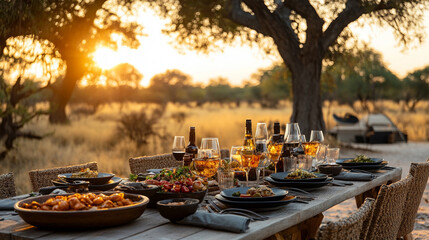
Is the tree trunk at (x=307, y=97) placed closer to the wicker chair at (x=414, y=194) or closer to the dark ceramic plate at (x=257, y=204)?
the wicker chair at (x=414, y=194)

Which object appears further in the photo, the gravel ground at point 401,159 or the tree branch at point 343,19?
the tree branch at point 343,19

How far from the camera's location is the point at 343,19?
10930mm

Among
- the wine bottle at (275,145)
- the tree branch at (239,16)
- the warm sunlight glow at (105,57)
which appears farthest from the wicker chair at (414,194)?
the warm sunlight glow at (105,57)

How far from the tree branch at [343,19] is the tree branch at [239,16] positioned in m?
1.32

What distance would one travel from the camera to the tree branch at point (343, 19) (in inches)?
423

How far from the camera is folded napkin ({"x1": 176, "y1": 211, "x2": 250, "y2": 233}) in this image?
2.24 meters

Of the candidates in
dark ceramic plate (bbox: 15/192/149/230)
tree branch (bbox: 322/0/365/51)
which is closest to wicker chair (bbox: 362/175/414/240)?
dark ceramic plate (bbox: 15/192/149/230)

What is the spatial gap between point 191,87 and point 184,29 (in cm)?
3709

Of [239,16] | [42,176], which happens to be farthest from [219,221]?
[239,16]

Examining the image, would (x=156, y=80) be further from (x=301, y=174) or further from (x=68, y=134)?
(x=301, y=174)

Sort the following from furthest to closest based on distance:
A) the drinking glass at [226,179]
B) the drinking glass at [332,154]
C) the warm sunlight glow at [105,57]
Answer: the warm sunlight glow at [105,57] → the drinking glass at [332,154] → the drinking glass at [226,179]

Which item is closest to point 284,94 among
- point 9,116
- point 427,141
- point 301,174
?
point 427,141

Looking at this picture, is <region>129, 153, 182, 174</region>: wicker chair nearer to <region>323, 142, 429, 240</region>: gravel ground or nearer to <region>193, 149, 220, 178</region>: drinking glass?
<region>193, 149, 220, 178</region>: drinking glass

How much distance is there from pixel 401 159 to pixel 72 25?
9.21m
